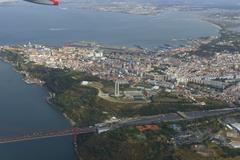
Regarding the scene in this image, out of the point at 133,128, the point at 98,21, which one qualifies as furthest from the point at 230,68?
the point at 98,21

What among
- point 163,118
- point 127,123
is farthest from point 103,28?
point 127,123

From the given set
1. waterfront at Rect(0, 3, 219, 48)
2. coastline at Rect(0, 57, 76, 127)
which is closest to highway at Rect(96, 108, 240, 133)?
coastline at Rect(0, 57, 76, 127)

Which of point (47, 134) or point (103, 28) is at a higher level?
point (47, 134)

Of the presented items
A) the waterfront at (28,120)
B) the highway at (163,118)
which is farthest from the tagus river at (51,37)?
the highway at (163,118)

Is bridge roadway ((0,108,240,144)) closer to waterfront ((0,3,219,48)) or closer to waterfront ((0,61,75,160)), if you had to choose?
waterfront ((0,61,75,160))

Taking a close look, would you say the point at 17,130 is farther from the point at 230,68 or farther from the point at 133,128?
the point at 230,68

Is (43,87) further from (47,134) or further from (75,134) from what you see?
(75,134)

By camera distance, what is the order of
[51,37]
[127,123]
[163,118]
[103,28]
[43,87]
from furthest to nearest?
1. [103,28]
2. [51,37]
3. [43,87]
4. [163,118]
5. [127,123]
